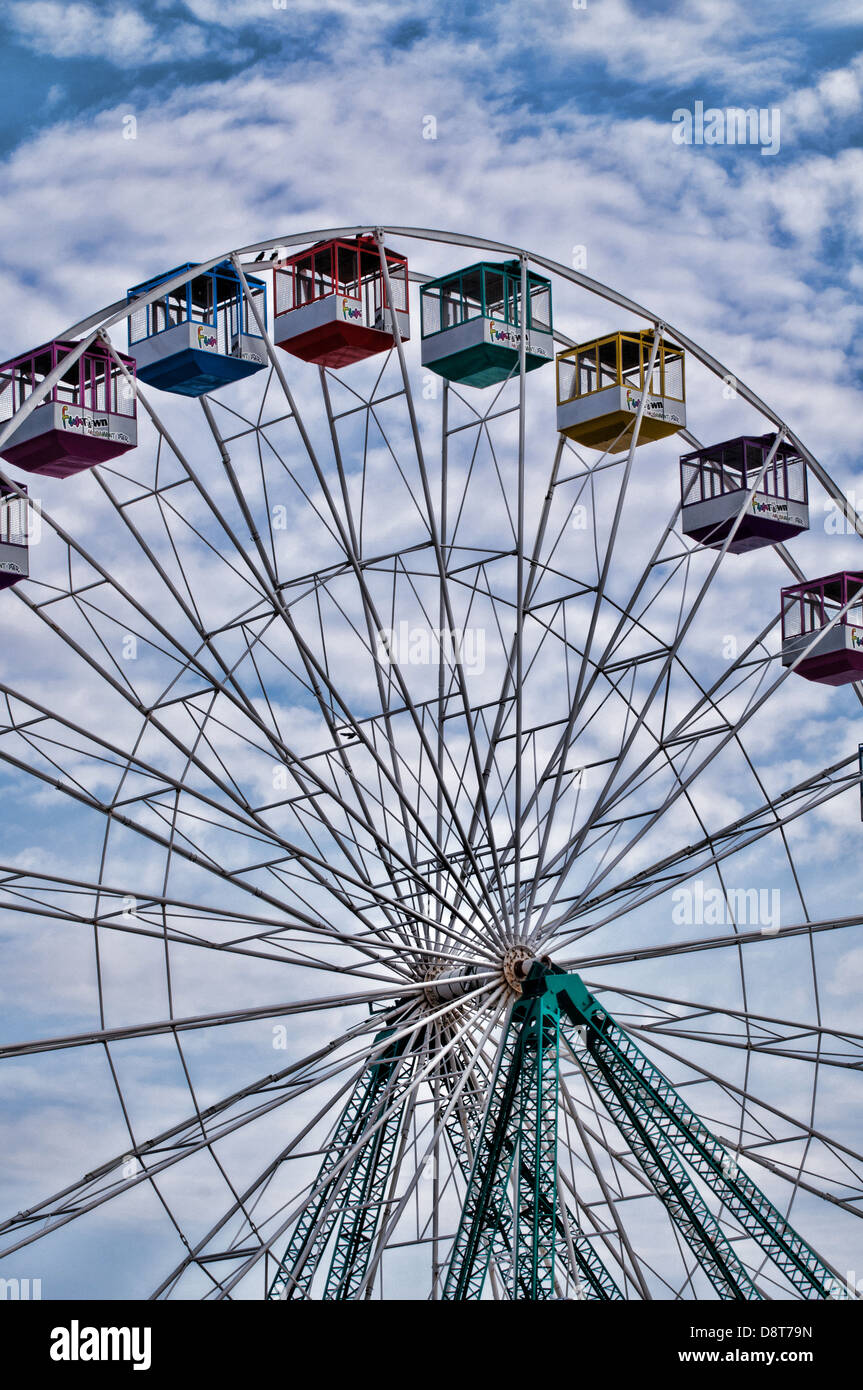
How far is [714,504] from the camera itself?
4591 centimetres

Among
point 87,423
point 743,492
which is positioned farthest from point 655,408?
point 87,423

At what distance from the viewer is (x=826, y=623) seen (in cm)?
4681

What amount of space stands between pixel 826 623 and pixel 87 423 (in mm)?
15471

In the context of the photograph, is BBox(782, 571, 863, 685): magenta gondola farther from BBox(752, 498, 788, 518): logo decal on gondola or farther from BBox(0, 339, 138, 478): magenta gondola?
BBox(0, 339, 138, 478): magenta gondola

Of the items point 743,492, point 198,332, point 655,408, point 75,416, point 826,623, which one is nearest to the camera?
point 75,416

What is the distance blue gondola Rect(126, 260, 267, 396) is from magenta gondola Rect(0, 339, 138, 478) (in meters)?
0.60

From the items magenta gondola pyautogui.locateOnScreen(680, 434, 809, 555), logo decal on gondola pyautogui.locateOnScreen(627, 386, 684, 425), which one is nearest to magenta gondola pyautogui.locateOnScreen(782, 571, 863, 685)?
magenta gondola pyautogui.locateOnScreen(680, 434, 809, 555)

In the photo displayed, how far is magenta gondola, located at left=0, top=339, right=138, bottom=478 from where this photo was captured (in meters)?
38.8

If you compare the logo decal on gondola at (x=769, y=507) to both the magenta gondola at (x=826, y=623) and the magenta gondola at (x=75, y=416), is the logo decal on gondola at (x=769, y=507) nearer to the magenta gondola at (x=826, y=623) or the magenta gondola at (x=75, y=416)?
the magenta gondola at (x=826, y=623)

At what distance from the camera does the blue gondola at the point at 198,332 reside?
39.9 meters

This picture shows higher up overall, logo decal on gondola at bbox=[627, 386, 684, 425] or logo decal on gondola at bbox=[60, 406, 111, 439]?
logo decal on gondola at bbox=[627, 386, 684, 425]

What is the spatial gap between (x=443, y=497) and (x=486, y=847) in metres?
6.42

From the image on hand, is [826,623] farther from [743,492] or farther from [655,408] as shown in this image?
[655,408]
